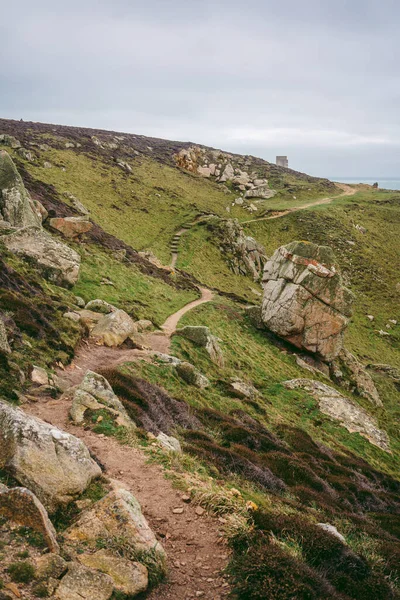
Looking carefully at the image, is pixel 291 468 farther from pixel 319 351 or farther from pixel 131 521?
pixel 319 351

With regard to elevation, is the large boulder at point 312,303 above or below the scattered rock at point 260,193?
below

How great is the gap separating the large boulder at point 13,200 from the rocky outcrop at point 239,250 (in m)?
41.7

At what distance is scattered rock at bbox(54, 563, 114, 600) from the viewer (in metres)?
5.65

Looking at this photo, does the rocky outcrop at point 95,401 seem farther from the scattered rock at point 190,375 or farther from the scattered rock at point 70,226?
the scattered rock at point 70,226

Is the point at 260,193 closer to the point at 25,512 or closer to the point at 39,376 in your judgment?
the point at 39,376

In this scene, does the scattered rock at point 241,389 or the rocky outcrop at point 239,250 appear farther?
the rocky outcrop at point 239,250

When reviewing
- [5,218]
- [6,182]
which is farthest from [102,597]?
[6,182]

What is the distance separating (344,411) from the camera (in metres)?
30.4

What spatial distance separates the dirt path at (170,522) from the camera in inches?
277

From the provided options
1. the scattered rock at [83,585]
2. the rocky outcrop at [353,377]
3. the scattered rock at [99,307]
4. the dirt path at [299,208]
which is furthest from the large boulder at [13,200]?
the dirt path at [299,208]

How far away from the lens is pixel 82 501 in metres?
8.29

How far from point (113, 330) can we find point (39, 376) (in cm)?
941

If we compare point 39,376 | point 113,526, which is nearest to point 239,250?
point 39,376

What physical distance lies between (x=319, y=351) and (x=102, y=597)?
1406 inches
